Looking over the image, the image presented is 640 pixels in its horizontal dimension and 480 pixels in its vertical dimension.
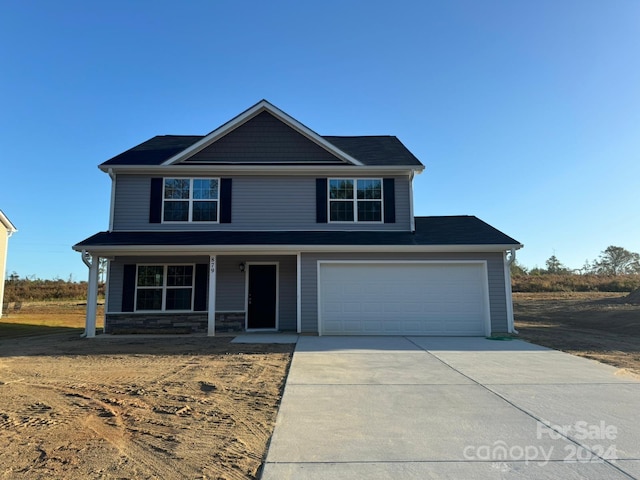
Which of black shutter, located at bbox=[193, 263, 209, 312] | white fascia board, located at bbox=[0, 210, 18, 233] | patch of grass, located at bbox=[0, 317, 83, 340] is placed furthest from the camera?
white fascia board, located at bbox=[0, 210, 18, 233]

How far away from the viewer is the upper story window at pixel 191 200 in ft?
42.1

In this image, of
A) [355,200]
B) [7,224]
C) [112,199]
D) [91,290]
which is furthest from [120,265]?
[7,224]

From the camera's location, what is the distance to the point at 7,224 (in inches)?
835

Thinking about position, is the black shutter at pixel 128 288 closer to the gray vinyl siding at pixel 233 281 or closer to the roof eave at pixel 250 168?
the gray vinyl siding at pixel 233 281

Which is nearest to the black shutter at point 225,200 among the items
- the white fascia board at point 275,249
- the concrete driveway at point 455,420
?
the white fascia board at point 275,249

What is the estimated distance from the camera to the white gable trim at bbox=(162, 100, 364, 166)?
1291 centimetres

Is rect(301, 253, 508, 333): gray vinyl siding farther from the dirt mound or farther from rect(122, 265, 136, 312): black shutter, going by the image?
the dirt mound

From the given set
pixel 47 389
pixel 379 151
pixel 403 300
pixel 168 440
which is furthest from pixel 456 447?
pixel 379 151

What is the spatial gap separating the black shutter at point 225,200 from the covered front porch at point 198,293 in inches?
50.2

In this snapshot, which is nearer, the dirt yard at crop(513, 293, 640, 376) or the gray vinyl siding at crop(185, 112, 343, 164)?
the dirt yard at crop(513, 293, 640, 376)

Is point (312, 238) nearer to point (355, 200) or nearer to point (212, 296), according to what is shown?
point (355, 200)

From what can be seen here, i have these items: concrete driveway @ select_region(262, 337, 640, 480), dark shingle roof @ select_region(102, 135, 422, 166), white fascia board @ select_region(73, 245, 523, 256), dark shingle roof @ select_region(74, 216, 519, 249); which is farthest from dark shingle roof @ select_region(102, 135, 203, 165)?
concrete driveway @ select_region(262, 337, 640, 480)

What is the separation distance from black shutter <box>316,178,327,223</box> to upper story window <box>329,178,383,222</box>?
0.18 meters

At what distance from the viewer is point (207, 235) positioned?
1236 cm
